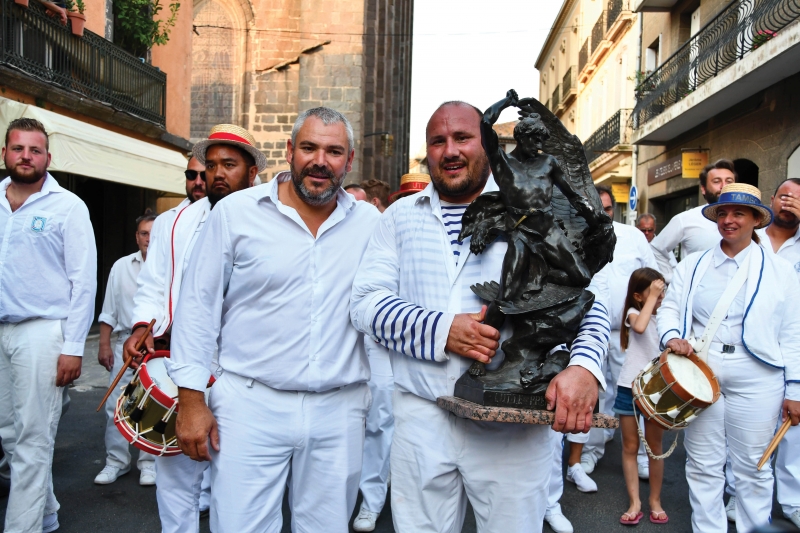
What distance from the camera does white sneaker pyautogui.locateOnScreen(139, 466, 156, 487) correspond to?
17.8 feet

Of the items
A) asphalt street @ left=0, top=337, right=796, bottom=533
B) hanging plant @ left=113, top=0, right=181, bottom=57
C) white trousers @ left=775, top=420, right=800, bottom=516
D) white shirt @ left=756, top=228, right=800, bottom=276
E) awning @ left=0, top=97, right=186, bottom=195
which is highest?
hanging plant @ left=113, top=0, right=181, bottom=57

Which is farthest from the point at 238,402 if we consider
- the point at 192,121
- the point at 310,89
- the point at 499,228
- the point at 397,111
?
the point at 397,111

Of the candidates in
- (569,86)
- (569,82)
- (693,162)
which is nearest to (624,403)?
(693,162)

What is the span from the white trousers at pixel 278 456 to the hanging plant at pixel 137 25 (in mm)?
12691

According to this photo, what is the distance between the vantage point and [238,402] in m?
2.89

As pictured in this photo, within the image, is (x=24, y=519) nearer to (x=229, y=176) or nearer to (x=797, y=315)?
(x=229, y=176)

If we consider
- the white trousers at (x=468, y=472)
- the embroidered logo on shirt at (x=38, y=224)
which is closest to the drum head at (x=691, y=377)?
the white trousers at (x=468, y=472)

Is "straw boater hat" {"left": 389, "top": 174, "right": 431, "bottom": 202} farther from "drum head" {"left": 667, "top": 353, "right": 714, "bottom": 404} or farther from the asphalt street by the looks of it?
"drum head" {"left": 667, "top": 353, "right": 714, "bottom": 404}

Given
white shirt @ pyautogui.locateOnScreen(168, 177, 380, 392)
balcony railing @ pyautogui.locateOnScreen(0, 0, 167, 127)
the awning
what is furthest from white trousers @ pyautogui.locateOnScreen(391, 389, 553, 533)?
balcony railing @ pyautogui.locateOnScreen(0, 0, 167, 127)

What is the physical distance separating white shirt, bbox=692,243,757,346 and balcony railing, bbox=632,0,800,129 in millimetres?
8602

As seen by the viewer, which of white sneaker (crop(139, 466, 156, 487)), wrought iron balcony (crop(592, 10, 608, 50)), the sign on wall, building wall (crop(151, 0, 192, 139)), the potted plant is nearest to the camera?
white sneaker (crop(139, 466, 156, 487))

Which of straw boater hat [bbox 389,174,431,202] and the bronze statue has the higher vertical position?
straw boater hat [bbox 389,174,431,202]

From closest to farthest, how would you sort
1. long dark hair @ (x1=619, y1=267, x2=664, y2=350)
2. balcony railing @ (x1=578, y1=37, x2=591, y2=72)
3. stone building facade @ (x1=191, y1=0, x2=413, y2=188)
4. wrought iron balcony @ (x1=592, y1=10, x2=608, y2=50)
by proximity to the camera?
long dark hair @ (x1=619, y1=267, x2=664, y2=350), stone building facade @ (x1=191, y1=0, x2=413, y2=188), wrought iron balcony @ (x1=592, y1=10, x2=608, y2=50), balcony railing @ (x1=578, y1=37, x2=591, y2=72)

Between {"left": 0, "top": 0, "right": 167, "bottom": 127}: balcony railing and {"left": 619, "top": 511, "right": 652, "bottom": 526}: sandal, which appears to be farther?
{"left": 0, "top": 0, "right": 167, "bottom": 127}: balcony railing
